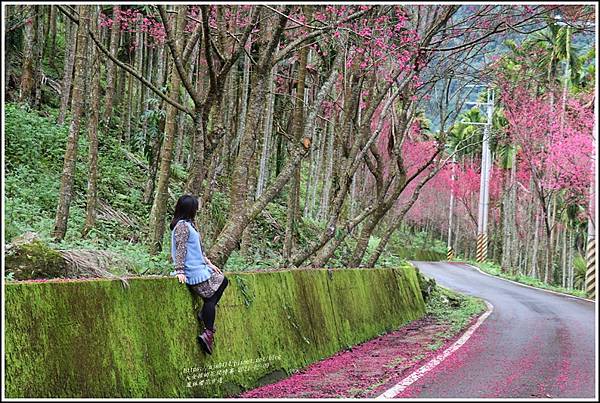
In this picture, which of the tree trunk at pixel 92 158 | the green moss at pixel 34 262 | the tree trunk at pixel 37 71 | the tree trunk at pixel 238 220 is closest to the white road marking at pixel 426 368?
the tree trunk at pixel 238 220

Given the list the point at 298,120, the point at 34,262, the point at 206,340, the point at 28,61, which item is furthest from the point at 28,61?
the point at 206,340

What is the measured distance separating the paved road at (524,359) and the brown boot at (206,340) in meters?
2.21

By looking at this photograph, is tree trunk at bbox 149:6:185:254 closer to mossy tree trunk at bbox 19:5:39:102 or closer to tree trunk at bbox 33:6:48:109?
mossy tree trunk at bbox 19:5:39:102

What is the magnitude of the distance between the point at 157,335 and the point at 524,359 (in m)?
6.35

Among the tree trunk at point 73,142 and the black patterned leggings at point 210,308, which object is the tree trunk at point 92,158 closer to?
the tree trunk at point 73,142

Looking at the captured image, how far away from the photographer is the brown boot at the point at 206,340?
22.8 ft

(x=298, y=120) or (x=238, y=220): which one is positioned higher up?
(x=298, y=120)

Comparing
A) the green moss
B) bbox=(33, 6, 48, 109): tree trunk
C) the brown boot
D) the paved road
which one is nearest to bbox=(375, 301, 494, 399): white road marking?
the paved road

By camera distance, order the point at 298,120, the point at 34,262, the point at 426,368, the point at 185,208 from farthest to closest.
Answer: the point at 298,120 < the point at 426,368 < the point at 34,262 < the point at 185,208

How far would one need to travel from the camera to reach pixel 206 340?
22.9ft

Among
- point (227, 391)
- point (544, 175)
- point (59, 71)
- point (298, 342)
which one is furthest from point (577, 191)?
point (227, 391)

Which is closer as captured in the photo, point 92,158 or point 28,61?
point 92,158

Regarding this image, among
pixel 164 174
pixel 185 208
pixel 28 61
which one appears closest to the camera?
pixel 185 208

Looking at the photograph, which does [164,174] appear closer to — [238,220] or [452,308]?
[238,220]
